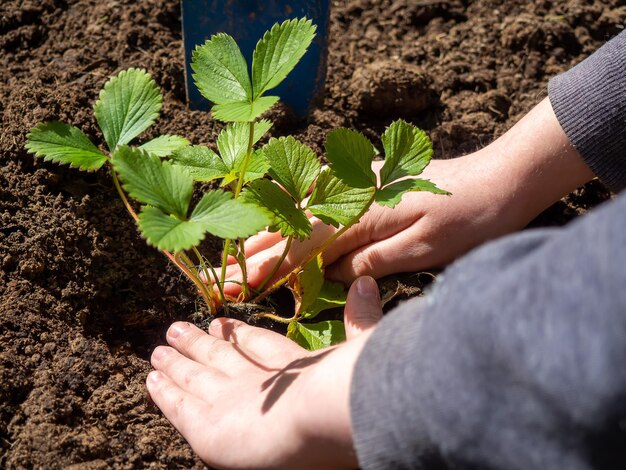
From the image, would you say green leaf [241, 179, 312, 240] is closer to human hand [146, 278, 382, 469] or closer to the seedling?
the seedling

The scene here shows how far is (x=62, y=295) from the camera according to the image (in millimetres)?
1362

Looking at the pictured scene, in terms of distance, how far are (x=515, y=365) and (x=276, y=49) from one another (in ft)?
2.20

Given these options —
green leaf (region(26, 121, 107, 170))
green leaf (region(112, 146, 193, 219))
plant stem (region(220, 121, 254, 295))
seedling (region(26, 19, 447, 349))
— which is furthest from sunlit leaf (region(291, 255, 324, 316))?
green leaf (region(26, 121, 107, 170))

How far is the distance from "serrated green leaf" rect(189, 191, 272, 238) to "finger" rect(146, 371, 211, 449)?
0.36m

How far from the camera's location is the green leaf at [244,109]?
1.07m

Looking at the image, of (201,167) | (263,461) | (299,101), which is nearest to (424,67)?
(299,101)

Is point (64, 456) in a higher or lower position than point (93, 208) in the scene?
lower

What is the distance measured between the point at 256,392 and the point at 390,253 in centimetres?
43

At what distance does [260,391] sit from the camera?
3.91 ft

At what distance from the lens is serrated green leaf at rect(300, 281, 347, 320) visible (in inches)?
54.7

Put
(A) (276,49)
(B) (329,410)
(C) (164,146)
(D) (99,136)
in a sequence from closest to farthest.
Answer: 1. (B) (329,410)
2. (A) (276,49)
3. (C) (164,146)
4. (D) (99,136)

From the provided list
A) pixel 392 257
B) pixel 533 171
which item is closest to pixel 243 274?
pixel 392 257

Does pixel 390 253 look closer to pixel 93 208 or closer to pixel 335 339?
pixel 335 339

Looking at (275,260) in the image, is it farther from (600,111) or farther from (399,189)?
(600,111)
